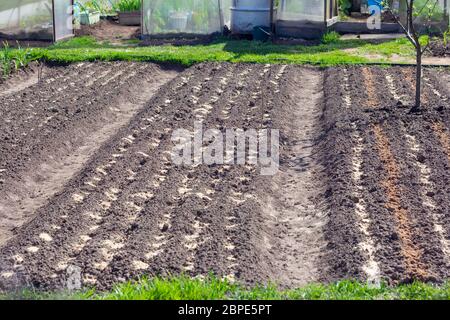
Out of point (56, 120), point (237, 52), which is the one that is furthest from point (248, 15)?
point (56, 120)

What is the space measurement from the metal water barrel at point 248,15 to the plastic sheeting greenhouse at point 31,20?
3.41m

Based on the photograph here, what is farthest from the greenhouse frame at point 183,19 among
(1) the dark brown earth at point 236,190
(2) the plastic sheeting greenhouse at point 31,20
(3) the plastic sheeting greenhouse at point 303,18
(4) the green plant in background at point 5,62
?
(1) the dark brown earth at point 236,190

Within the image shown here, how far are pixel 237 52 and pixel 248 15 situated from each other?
1.90 metres

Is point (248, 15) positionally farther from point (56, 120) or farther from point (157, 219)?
point (157, 219)

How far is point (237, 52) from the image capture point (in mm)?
15648

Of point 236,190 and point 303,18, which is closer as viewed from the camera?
point 236,190

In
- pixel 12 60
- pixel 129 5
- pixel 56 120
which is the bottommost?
pixel 56 120

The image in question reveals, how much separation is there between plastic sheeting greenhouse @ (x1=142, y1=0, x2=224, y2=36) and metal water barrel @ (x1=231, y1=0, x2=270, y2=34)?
412 mm

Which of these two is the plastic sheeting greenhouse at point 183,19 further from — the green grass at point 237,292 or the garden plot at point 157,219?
the green grass at point 237,292

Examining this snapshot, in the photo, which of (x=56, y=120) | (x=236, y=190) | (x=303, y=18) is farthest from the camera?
(x=303, y=18)

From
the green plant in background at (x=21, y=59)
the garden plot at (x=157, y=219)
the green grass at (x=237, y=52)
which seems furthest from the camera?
the green grass at (x=237, y=52)

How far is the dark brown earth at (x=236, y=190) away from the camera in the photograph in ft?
21.4
